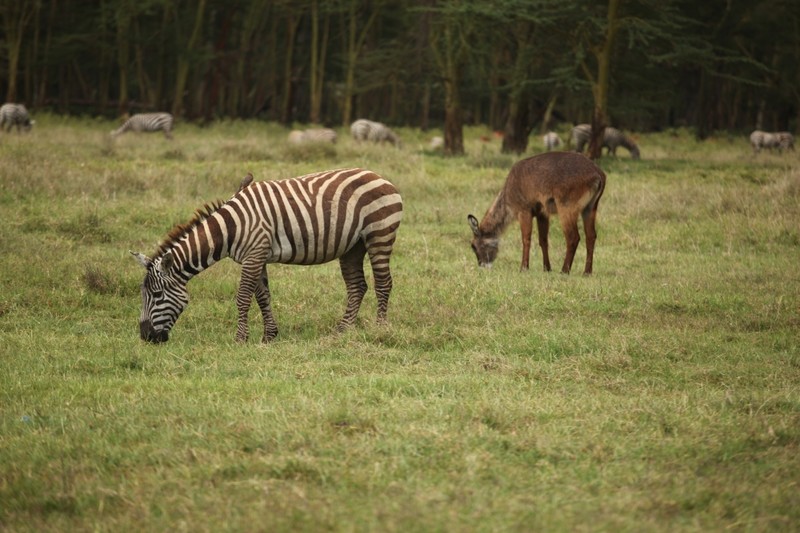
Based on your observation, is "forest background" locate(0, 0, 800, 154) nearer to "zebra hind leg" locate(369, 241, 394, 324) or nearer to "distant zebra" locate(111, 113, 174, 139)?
"distant zebra" locate(111, 113, 174, 139)

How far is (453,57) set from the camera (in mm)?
27828

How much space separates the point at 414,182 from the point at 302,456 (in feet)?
43.2

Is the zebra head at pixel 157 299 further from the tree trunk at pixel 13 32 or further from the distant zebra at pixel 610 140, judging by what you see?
the tree trunk at pixel 13 32

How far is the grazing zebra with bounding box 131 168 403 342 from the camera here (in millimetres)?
8703

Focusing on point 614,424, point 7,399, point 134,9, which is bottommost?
point 7,399

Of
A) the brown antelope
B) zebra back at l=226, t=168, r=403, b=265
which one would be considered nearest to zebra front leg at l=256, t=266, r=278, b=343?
zebra back at l=226, t=168, r=403, b=265

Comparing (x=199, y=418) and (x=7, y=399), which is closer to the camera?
(x=199, y=418)

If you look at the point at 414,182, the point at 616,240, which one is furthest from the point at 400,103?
the point at 616,240

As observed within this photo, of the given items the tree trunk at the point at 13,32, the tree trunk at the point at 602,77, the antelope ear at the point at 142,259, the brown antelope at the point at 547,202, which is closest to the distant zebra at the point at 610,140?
the tree trunk at the point at 602,77

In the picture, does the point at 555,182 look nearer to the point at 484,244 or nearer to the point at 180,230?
the point at 484,244

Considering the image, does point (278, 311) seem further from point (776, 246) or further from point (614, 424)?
point (776, 246)

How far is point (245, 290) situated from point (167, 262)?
2.43 feet

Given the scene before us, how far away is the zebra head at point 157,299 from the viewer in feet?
28.3

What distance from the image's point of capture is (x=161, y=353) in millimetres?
8180
